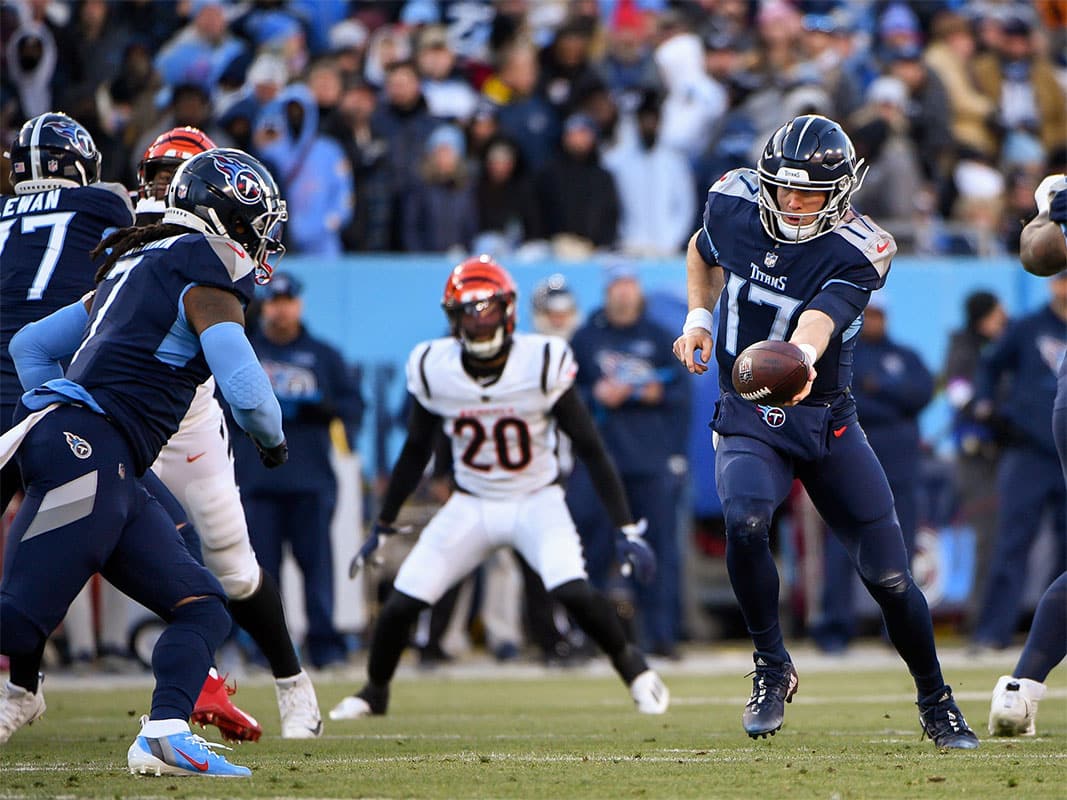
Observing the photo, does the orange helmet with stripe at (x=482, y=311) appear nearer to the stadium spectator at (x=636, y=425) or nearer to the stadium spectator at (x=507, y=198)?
the stadium spectator at (x=636, y=425)

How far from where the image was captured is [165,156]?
21.2ft

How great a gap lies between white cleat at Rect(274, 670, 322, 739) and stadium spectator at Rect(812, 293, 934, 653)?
5165 mm

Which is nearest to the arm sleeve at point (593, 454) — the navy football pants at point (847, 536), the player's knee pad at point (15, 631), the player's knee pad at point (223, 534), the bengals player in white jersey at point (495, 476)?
the bengals player in white jersey at point (495, 476)

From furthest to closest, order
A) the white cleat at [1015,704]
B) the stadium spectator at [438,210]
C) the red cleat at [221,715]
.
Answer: the stadium spectator at [438,210], the red cleat at [221,715], the white cleat at [1015,704]

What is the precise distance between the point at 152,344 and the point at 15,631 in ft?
2.74

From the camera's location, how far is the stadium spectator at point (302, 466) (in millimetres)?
9758

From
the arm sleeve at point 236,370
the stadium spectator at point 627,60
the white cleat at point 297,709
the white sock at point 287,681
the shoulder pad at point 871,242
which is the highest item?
the stadium spectator at point 627,60

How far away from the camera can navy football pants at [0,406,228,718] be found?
4598mm

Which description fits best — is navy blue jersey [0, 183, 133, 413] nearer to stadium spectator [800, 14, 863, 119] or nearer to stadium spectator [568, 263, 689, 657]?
stadium spectator [568, 263, 689, 657]

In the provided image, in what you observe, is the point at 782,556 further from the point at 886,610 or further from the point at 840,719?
the point at 886,610

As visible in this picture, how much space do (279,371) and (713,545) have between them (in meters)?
3.29

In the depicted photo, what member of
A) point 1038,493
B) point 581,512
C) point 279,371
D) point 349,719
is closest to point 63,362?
point 349,719

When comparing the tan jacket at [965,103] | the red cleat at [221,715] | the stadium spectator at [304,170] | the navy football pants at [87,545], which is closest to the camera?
the navy football pants at [87,545]

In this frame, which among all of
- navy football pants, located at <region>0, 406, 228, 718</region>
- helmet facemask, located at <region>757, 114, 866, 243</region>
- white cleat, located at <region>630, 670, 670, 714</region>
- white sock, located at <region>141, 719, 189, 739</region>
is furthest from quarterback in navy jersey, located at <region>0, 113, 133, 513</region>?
white cleat, located at <region>630, 670, 670, 714</region>
